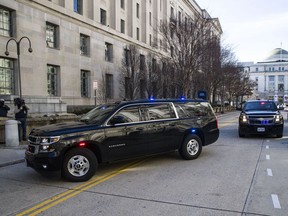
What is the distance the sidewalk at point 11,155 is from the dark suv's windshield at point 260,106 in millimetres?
10140

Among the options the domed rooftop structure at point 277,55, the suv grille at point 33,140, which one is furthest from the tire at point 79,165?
the domed rooftop structure at point 277,55

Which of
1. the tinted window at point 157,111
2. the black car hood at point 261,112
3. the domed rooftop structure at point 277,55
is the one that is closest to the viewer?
the tinted window at point 157,111

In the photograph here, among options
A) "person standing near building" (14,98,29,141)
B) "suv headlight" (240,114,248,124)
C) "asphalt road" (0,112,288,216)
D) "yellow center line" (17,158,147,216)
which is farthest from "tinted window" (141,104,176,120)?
"person standing near building" (14,98,29,141)

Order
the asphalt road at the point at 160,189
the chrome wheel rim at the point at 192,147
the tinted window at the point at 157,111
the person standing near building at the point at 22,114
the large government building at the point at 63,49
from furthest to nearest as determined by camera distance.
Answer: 1. the large government building at the point at 63,49
2. the person standing near building at the point at 22,114
3. the chrome wheel rim at the point at 192,147
4. the tinted window at the point at 157,111
5. the asphalt road at the point at 160,189

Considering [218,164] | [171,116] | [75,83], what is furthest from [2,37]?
[218,164]

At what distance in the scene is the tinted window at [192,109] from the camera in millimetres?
8923

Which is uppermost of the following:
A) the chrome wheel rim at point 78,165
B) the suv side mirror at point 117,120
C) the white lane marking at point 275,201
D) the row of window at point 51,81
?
the row of window at point 51,81

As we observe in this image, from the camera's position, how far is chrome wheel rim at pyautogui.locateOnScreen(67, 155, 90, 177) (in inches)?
261

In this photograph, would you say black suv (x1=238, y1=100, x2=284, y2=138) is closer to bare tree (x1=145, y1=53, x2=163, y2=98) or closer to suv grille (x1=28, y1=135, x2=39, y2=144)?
suv grille (x1=28, y1=135, x2=39, y2=144)

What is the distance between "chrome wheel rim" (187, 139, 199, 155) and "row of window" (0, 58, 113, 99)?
62.5 feet

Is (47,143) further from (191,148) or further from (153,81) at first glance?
(153,81)

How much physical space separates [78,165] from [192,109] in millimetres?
4079

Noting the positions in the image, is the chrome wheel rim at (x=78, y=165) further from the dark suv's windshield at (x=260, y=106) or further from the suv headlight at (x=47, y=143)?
the dark suv's windshield at (x=260, y=106)

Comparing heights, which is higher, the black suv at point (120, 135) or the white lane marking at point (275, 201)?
the black suv at point (120, 135)
